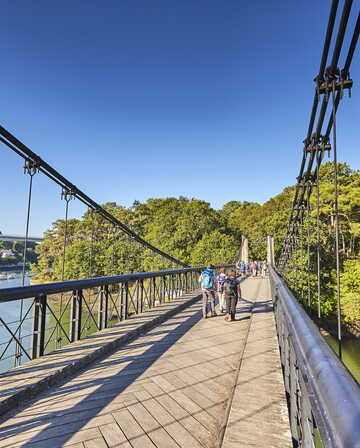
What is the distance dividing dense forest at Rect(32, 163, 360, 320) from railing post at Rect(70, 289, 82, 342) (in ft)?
44.2

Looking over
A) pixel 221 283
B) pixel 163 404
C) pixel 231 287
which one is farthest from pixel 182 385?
pixel 221 283

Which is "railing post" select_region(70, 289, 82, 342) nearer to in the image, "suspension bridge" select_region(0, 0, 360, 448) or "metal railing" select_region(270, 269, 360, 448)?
"suspension bridge" select_region(0, 0, 360, 448)

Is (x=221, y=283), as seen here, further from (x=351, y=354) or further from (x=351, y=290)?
(x=351, y=290)

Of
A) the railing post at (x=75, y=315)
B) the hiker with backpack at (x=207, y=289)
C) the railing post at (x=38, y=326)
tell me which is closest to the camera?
the railing post at (x=38, y=326)

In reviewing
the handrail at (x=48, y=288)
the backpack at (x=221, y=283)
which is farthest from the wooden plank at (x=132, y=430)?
the backpack at (x=221, y=283)

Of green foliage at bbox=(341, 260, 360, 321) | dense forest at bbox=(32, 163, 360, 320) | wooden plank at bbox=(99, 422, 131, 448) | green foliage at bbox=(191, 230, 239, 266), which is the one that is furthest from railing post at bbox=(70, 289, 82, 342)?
green foliage at bbox=(191, 230, 239, 266)

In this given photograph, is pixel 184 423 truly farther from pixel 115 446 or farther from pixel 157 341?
pixel 157 341

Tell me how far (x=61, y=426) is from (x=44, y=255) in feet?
155

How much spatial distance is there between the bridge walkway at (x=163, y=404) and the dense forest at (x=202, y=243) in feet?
47.7

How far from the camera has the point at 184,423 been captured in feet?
7.38

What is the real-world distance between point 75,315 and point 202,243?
29.5m

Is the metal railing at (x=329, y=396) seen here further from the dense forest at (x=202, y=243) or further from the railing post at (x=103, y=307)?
the dense forest at (x=202, y=243)

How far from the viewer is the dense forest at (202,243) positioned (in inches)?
936

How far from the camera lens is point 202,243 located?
33.3 meters
